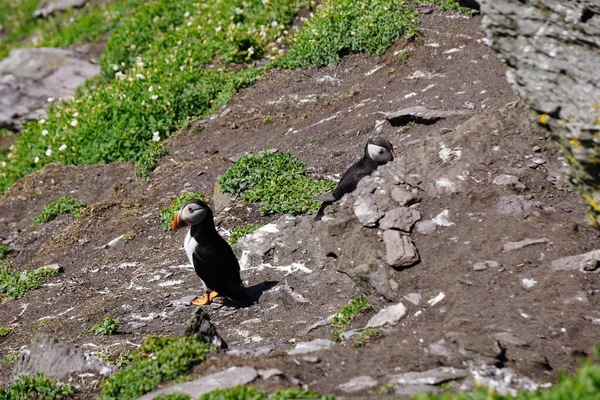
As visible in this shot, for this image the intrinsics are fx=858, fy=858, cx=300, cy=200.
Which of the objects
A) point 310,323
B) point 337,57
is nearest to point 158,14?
point 337,57

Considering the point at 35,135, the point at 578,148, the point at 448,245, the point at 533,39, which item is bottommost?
the point at 35,135

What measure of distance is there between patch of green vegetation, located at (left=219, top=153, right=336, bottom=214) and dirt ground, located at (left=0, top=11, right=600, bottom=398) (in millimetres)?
242

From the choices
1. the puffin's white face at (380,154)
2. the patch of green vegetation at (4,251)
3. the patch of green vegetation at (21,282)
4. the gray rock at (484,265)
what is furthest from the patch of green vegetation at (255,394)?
the patch of green vegetation at (4,251)

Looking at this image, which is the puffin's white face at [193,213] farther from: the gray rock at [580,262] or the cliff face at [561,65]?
the cliff face at [561,65]

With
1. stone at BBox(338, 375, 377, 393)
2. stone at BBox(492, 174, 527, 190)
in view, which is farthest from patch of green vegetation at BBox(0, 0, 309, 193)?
stone at BBox(338, 375, 377, 393)

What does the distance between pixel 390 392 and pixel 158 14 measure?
14.2 m

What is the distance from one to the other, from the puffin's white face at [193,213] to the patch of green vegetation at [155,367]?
8.01 ft

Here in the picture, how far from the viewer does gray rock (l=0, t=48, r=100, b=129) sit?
18422 mm

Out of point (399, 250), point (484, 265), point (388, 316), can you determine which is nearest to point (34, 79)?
point (399, 250)

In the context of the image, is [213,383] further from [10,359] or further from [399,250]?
[10,359]

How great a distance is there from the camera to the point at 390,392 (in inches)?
231

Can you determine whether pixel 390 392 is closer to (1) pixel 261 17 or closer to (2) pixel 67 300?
(2) pixel 67 300

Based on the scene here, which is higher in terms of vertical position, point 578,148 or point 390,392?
point 578,148

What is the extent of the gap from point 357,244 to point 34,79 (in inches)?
506
